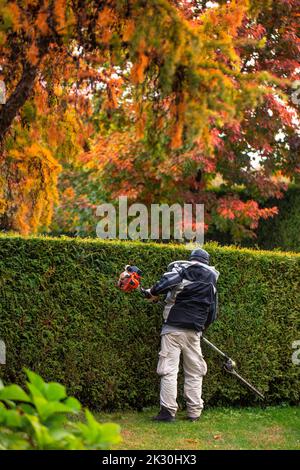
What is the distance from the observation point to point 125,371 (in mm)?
9453

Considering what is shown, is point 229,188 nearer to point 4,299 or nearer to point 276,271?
point 276,271

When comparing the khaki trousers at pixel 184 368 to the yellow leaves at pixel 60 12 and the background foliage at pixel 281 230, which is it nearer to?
the yellow leaves at pixel 60 12

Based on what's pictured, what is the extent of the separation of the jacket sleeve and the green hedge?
552 mm

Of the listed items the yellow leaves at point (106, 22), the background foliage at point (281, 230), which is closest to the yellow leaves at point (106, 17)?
the yellow leaves at point (106, 22)

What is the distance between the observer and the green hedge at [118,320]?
8648mm

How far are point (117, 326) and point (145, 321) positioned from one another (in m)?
0.38

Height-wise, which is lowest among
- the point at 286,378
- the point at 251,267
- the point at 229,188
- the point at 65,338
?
the point at 286,378

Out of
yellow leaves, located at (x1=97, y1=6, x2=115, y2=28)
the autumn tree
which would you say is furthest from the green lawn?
yellow leaves, located at (x1=97, y1=6, x2=115, y2=28)

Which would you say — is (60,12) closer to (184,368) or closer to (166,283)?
(166,283)

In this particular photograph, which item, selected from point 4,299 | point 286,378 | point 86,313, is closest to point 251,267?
point 286,378

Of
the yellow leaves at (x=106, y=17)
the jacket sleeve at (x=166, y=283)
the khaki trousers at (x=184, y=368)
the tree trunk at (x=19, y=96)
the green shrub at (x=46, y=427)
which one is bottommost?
the khaki trousers at (x=184, y=368)

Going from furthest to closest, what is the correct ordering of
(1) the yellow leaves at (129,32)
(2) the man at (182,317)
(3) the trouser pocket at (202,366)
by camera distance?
(3) the trouser pocket at (202,366), (2) the man at (182,317), (1) the yellow leaves at (129,32)

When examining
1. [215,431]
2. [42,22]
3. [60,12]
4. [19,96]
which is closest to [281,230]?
[215,431]

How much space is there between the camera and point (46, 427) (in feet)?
13.5
